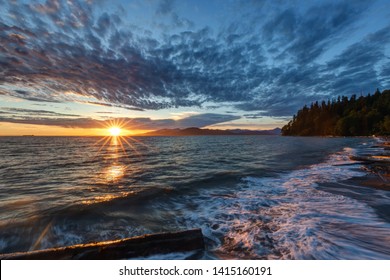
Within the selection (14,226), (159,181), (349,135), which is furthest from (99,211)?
(349,135)

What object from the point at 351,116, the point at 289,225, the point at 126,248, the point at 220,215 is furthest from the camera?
the point at 351,116

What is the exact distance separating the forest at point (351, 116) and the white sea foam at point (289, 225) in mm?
114658

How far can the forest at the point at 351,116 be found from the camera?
130 m

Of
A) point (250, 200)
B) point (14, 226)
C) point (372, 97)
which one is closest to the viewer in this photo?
point (14, 226)

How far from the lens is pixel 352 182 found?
1412 centimetres

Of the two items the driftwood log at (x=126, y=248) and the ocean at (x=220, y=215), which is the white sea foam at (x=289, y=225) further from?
the driftwood log at (x=126, y=248)

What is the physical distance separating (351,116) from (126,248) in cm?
17201

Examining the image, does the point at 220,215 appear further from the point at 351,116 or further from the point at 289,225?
the point at 351,116

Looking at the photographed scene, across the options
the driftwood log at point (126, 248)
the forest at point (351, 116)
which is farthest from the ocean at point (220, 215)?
the forest at point (351, 116)

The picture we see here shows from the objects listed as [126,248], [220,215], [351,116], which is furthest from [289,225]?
[351,116]

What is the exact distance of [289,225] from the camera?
746cm

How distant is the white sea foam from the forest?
115 m
